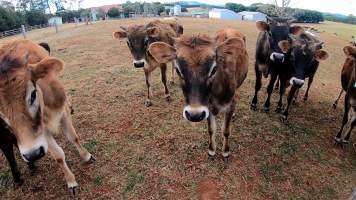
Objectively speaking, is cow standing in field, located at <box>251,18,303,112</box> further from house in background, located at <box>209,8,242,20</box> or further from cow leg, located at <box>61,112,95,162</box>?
house in background, located at <box>209,8,242,20</box>

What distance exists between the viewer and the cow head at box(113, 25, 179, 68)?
6.73 meters

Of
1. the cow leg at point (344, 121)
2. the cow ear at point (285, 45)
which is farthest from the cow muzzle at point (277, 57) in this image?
the cow leg at point (344, 121)

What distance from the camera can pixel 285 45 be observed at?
19.9ft

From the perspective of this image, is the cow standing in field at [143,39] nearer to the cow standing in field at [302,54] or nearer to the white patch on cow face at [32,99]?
the cow standing in field at [302,54]

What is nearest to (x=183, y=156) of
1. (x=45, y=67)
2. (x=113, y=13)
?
(x=45, y=67)

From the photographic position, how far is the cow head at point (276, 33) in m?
6.37

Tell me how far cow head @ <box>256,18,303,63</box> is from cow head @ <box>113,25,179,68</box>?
2526 millimetres

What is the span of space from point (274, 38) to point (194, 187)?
3.83 m

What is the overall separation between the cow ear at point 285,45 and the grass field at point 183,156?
175 cm

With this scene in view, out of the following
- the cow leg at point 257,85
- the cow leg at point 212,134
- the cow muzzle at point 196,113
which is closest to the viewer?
the cow muzzle at point 196,113

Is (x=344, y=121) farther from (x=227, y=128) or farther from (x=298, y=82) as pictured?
(x=227, y=128)

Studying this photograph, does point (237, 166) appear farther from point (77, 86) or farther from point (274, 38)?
point (77, 86)

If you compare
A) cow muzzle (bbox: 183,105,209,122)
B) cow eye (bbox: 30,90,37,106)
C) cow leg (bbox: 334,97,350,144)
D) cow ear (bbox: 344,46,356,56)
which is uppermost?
cow ear (bbox: 344,46,356,56)

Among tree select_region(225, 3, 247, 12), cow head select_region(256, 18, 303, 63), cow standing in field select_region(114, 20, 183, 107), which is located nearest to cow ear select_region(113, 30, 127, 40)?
cow standing in field select_region(114, 20, 183, 107)
